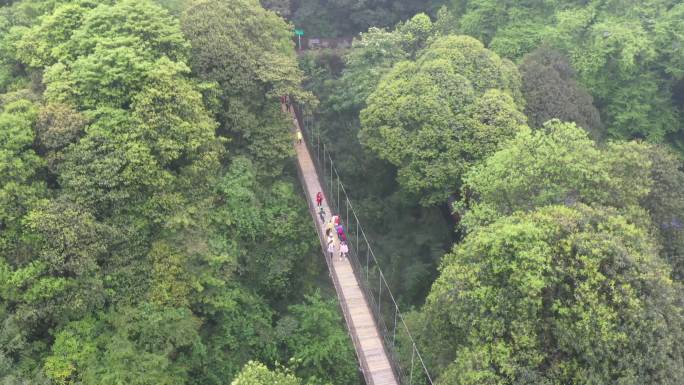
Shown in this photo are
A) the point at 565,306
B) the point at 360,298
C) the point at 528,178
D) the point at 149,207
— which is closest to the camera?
the point at 565,306

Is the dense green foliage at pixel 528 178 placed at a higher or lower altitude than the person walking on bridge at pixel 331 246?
higher

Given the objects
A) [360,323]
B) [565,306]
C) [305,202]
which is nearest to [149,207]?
[305,202]

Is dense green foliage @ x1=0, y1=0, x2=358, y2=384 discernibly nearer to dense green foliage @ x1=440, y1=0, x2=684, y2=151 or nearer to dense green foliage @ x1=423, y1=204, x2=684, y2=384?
dense green foliage @ x1=423, y1=204, x2=684, y2=384

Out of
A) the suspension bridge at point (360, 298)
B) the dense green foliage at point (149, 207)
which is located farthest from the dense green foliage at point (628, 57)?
the dense green foliage at point (149, 207)

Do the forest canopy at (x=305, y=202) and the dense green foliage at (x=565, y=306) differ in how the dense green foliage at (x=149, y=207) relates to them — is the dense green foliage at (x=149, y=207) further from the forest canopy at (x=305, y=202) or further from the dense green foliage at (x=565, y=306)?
the dense green foliage at (x=565, y=306)

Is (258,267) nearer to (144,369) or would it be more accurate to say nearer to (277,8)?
(144,369)

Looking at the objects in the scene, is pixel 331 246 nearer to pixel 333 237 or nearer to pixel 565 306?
pixel 333 237
